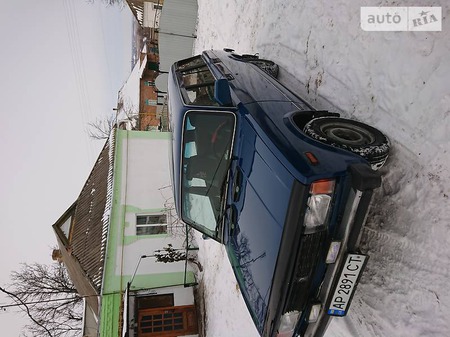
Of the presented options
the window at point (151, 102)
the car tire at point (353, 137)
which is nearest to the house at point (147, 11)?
the window at point (151, 102)

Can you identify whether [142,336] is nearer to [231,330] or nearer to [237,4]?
[231,330]

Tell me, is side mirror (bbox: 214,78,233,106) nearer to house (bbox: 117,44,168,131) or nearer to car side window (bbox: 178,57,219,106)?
car side window (bbox: 178,57,219,106)

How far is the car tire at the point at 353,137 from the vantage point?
109 inches

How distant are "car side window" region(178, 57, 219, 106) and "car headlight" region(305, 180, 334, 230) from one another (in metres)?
1.53

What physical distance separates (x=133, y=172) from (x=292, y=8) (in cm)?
642

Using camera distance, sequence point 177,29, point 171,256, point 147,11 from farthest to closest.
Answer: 1. point 147,11
2. point 177,29
3. point 171,256

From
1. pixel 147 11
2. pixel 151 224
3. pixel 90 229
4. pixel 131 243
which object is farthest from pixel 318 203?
pixel 147 11

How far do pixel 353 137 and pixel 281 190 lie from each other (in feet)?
3.35

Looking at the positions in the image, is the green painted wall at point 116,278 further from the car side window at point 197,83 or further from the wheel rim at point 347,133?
the wheel rim at point 347,133

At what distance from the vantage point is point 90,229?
9383mm

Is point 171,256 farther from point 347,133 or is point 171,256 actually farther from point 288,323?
point 347,133

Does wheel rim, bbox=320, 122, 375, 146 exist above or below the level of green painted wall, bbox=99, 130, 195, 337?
above

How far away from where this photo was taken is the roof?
8220 millimetres

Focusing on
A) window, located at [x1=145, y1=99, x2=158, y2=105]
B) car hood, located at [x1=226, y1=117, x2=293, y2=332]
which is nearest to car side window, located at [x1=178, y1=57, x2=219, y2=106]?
car hood, located at [x1=226, y1=117, x2=293, y2=332]
